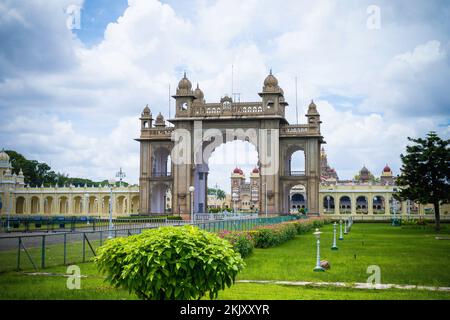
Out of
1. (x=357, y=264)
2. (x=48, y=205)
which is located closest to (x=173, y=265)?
(x=357, y=264)

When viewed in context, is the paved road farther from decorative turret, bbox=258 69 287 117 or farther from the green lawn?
decorative turret, bbox=258 69 287 117

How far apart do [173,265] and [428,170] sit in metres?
39.8

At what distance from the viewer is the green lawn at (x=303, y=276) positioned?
13.1 m

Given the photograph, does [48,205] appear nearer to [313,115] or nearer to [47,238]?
[313,115]

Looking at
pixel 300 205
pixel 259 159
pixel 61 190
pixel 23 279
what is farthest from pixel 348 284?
pixel 300 205

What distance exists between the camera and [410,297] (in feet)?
43.7

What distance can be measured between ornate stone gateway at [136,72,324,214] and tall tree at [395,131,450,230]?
57.8 ft

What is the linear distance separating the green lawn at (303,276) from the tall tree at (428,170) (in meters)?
19.1

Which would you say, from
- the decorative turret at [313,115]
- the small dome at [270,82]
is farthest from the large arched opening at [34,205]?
the decorative turret at [313,115]

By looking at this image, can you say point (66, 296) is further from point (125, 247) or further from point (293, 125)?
point (293, 125)

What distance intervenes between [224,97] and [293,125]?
8791 millimetres

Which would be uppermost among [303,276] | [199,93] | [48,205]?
[199,93]

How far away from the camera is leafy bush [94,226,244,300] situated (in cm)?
895

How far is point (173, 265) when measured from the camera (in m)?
9.05
